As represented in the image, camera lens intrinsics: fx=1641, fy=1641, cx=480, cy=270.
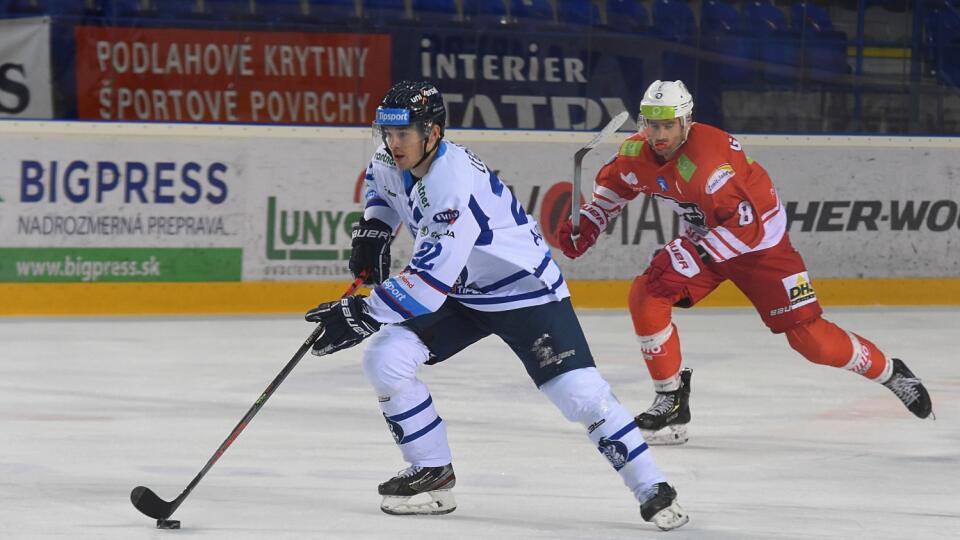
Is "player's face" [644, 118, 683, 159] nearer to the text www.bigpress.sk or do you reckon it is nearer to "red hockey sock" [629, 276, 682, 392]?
"red hockey sock" [629, 276, 682, 392]

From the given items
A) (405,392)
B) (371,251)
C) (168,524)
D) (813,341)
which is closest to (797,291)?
(813,341)

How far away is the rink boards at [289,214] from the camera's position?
24.7 feet

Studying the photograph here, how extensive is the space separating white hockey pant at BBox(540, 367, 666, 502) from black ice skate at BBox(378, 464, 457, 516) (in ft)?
1.30

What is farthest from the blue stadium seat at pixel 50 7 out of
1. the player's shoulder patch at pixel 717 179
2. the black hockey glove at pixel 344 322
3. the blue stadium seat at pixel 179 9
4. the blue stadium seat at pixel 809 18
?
the black hockey glove at pixel 344 322

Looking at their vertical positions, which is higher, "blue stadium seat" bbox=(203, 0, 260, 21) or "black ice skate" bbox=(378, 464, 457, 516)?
"blue stadium seat" bbox=(203, 0, 260, 21)

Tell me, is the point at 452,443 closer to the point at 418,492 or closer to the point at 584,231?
the point at 584,231

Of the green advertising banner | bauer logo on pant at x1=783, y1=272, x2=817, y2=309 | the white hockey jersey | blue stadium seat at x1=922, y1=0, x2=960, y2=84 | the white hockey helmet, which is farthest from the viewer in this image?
blue stadium seat at x1=922, y1=0, x2=960, y2=84

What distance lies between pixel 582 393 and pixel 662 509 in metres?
0.33

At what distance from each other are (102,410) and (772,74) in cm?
486

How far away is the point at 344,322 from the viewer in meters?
3.70

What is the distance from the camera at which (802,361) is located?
22.2 ft

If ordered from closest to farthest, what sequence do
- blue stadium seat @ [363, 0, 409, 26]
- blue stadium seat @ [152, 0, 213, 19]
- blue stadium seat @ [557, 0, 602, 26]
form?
blue stadium seat @ [152, 0, 213, 19] < blue stadium seat @ [363, 0, 409, 26] < blue stadium seat @ [557, 0, 602, 26]

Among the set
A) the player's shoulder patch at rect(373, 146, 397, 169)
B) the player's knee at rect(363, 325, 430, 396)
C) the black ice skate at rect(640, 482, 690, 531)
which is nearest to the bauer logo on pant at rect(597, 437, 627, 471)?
the black ice skate at rect(640, 482, 690, 531)

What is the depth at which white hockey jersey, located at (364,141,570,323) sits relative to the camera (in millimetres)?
3684
